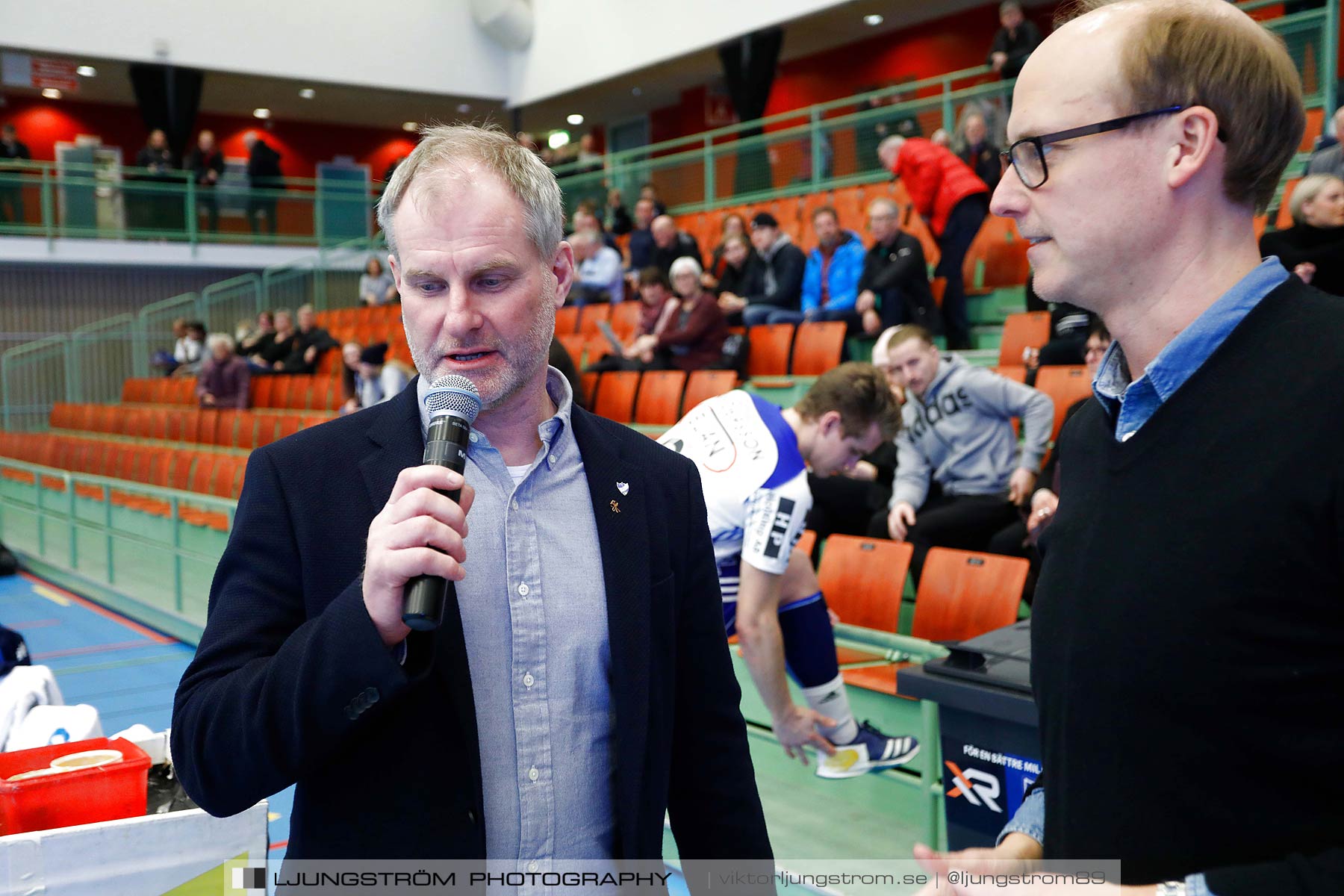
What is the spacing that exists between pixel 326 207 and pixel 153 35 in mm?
3312

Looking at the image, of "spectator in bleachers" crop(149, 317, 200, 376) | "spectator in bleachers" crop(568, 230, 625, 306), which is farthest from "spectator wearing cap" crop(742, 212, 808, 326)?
"spectator in bleachers" crop(149, 317, 200, 376)

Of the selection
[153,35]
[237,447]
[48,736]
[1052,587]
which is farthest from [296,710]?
[153,35]

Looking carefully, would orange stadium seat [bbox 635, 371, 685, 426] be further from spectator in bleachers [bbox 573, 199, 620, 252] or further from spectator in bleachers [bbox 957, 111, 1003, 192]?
spectator in bleachers [bbox 573, 199, 620, 252]

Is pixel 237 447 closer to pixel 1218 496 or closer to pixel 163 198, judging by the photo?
pixel 163 198

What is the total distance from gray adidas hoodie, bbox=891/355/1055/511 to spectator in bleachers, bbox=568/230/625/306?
568 cm

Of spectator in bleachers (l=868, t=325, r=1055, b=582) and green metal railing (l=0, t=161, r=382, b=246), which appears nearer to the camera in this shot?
spectator in bleachers (l=868, t=325, r=1055, b=582)

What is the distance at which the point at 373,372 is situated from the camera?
941 cm

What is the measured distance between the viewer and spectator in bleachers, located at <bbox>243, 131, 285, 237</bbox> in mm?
15922

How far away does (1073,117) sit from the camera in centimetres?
102

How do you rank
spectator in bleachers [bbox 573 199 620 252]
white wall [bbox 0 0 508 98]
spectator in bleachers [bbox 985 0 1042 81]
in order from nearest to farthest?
spectator in bleachers [bbox 985 0 1042 81] → spectator in bleachers [bbox 573 199 620 252] → white wall [bbox 0 0 508 98]

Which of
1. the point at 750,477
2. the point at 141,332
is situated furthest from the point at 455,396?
the point at 141,332

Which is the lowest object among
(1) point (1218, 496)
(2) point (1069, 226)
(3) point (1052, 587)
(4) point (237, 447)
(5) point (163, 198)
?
(4) point (237, 447)

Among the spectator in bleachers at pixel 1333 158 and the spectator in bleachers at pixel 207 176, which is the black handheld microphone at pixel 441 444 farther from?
the spectator in bleachers at pixel 207 176

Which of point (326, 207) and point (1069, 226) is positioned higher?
point (326, 207)
